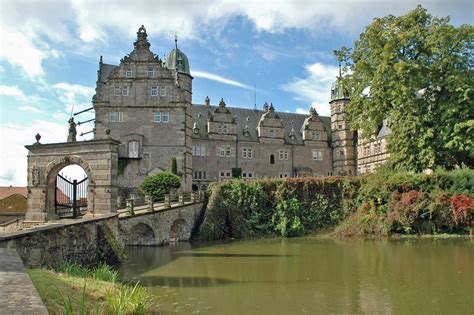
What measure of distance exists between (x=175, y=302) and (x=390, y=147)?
63.2ft

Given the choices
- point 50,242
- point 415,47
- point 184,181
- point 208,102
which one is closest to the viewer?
point 50,242

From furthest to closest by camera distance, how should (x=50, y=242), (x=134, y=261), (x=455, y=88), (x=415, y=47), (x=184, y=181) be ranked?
(x=184, y=181) → (x=415, y=47) → (x=455, y=88) → (x=134, y=261) → (x=50, y=242)

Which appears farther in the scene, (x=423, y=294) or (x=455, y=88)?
(x=455, y=88)

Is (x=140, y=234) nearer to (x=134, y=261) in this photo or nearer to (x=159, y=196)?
(x=159, y=196)

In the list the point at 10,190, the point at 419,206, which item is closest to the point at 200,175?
the point at 10,190

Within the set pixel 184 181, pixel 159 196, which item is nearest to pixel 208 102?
pixel 184 181

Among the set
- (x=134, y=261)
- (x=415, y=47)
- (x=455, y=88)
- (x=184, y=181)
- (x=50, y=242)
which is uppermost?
(x=415, y=47)

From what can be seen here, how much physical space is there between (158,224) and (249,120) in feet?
70.5

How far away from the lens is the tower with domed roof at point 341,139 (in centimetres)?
4147

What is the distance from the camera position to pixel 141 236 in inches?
861

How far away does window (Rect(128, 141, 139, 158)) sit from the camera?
1213 inches

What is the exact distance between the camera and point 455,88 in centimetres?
2323

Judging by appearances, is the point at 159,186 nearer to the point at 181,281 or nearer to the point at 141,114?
the point at 141,114

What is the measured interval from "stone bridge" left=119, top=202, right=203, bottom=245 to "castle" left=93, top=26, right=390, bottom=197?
6977mm
